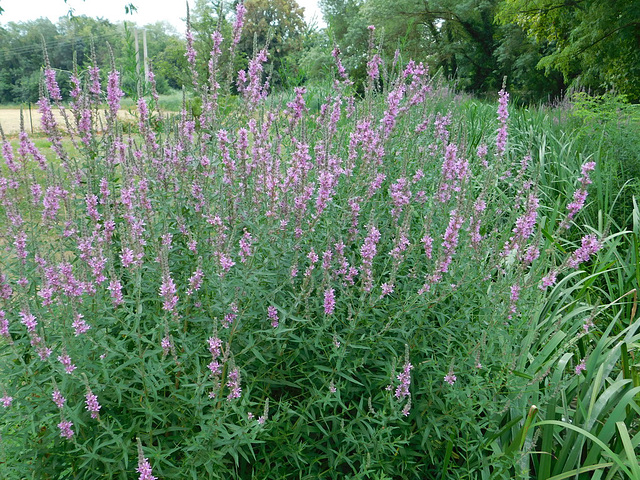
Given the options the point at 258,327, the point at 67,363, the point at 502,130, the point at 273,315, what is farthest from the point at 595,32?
the point at 67,363

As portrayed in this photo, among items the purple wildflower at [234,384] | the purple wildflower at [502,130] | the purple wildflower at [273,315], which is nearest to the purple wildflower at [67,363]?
the purple wildflower at [234,384]

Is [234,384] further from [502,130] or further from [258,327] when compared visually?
[502,130]

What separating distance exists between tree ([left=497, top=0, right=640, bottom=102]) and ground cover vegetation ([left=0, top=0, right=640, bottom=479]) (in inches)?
594

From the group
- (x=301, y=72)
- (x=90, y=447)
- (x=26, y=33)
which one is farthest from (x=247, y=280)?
(x=26, y=33)

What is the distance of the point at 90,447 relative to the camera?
2492 millimetres

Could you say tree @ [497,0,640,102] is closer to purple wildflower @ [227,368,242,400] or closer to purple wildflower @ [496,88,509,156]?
purple wildflower @ [496,88,509,156]

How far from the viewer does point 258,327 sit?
3.12m

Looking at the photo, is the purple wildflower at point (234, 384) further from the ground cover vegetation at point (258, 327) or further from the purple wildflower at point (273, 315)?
the purple wildflower at point (273, 315)

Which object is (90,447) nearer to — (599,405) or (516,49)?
(599,405)

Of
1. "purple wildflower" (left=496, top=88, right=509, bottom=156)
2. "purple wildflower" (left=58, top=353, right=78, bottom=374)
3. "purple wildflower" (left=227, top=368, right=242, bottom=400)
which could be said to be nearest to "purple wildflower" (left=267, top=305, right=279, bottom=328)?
"purple wildflower" (left=227, top=368, right=242, bottom=400)

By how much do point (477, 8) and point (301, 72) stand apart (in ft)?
113

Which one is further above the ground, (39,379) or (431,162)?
A: (431,162)

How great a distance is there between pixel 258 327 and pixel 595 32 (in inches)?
793

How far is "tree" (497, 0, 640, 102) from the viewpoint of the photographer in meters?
17.0
